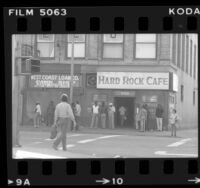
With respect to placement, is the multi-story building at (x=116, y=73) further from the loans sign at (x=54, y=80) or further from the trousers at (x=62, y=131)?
the trousers at (x=62, y=131)

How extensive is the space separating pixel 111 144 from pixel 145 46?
7.76 feet

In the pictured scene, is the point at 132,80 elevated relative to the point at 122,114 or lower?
elevated

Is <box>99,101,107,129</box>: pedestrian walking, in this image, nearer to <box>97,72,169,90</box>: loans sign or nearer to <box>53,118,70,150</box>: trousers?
<box>97,72,169,90</box>: loans sign

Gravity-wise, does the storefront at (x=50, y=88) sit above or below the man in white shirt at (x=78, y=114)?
above

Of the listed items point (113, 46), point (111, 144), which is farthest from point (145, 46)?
point (111, 144)

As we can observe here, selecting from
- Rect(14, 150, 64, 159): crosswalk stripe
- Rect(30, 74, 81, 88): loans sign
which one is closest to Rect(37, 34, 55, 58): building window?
Rect(30, 74, 81, 88): loans sign

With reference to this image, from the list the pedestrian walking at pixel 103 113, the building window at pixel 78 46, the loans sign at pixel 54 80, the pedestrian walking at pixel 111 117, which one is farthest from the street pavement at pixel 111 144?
the building window at pixel 78 46

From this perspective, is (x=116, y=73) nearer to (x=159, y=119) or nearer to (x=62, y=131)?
(x=159, y=119)

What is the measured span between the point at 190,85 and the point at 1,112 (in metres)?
3.77

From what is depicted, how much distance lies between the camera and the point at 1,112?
10031 mm

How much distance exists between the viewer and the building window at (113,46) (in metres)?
10.8

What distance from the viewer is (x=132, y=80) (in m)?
11.5

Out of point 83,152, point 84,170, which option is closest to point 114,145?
point 83,152

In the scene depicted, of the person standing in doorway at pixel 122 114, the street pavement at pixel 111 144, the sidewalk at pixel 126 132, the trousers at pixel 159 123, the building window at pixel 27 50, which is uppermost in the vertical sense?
the building window at pixel 27 50
